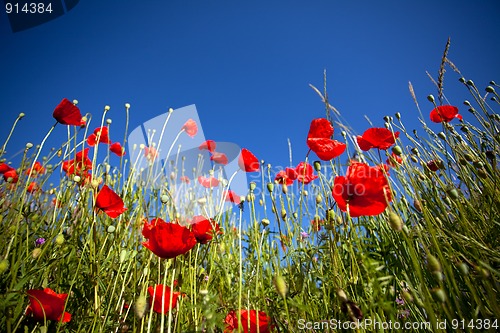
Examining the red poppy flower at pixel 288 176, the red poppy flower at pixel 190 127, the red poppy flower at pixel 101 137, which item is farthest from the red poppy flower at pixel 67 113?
the red poppy flower at pixel 288 176

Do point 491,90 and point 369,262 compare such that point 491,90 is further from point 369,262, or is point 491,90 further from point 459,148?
point 369,262

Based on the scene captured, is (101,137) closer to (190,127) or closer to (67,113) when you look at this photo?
(67,113)

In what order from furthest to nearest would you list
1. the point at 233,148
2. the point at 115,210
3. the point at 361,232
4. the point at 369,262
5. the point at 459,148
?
the point at 233,148 → the point at 361,232 → the point at 459,148 → the point at 115,210 → the point at 369,262

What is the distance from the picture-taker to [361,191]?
3.22 ft

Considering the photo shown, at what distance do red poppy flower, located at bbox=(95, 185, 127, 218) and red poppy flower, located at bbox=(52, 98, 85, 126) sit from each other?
1.97 ft

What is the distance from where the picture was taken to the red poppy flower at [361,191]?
945mm

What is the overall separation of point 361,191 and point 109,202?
1.09 meters

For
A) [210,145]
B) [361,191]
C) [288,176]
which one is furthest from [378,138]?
[210,145]

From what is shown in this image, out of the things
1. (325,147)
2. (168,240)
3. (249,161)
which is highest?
(249,161)

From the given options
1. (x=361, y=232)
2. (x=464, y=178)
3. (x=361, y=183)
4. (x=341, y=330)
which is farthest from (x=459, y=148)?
(x=341, y=330)

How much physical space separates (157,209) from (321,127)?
1.55 metres

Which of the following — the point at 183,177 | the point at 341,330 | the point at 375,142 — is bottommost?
the point at 341,330

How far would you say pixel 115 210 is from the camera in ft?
4.44

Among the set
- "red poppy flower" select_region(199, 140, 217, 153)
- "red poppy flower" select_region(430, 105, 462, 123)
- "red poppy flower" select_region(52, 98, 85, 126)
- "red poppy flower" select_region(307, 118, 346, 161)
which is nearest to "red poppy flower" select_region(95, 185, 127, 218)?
"red poppy flower" select_region(52, 98, 85, 126)
